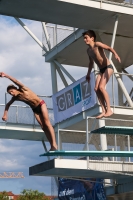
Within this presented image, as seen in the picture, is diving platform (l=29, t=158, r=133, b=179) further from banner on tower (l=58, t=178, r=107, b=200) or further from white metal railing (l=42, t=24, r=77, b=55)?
white metal railing (l=42, t=24, r=77, b=55)

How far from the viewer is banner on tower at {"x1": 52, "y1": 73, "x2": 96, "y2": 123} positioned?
80.5 feet

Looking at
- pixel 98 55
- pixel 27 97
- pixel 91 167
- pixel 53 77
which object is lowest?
pixel 91 167

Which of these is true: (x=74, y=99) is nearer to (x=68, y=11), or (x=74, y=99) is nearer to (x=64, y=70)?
(x=64, y=70)

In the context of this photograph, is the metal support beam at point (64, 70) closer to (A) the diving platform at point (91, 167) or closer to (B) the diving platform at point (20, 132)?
(B) the diving platform at point (20, 132)

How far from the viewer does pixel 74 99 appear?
26062mm

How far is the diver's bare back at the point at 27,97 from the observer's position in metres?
14.4

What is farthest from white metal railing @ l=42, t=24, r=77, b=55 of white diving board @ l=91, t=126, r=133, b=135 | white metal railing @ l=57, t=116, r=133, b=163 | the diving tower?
white diving board @ l=91, t=126, r=133, b=135

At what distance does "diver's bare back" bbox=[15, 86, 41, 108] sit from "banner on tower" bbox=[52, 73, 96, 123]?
9.81 m

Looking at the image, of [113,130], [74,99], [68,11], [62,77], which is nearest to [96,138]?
[74,99]

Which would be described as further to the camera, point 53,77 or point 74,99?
point 53,77

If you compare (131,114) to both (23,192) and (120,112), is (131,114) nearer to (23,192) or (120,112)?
(120,112)

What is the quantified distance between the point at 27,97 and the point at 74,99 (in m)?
11.7

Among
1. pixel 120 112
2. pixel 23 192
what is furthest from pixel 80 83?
pixel 23 192

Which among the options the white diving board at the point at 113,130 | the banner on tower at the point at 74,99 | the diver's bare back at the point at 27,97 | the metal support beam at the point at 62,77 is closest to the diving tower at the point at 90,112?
the banner on tower at the point at 74,99
